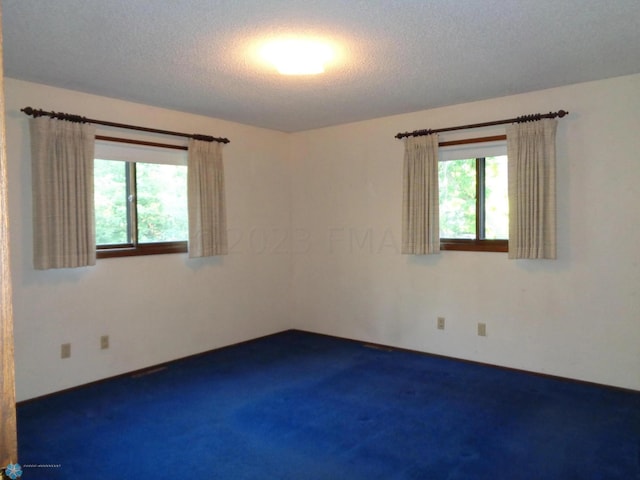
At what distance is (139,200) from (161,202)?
9.6 inches

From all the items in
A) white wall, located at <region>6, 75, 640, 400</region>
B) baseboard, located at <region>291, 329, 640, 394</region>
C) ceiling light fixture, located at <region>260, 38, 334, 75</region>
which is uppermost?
ceiling light fixture, located at <region>260, 38, 334, 75</region>

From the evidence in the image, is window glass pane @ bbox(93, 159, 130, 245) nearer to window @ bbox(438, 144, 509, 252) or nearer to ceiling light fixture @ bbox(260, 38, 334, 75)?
ceiling light fixture @ bbox(260, 38, 334, 75)

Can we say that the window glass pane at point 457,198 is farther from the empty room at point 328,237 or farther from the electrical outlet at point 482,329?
the electrical outlet at point 482,329

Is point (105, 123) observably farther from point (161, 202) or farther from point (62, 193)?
point (161, 202)

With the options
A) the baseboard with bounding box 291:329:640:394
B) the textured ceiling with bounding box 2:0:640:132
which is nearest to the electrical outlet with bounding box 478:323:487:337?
the baseboard with bounding box 291:329:640:394

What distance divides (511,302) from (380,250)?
1.44m

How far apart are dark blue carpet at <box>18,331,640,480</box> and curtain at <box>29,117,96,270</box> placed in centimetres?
111

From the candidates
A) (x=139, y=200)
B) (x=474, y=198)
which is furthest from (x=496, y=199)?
(x=139, y=200)

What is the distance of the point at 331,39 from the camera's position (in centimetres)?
280

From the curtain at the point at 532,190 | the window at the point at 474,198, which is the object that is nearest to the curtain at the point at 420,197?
the window at the point at 474,198

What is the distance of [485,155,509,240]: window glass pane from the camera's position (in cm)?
427

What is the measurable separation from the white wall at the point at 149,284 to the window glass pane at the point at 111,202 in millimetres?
235

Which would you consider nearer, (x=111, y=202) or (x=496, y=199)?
(x=111, y=202)

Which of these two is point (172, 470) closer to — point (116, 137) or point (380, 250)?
point (116, 137)
